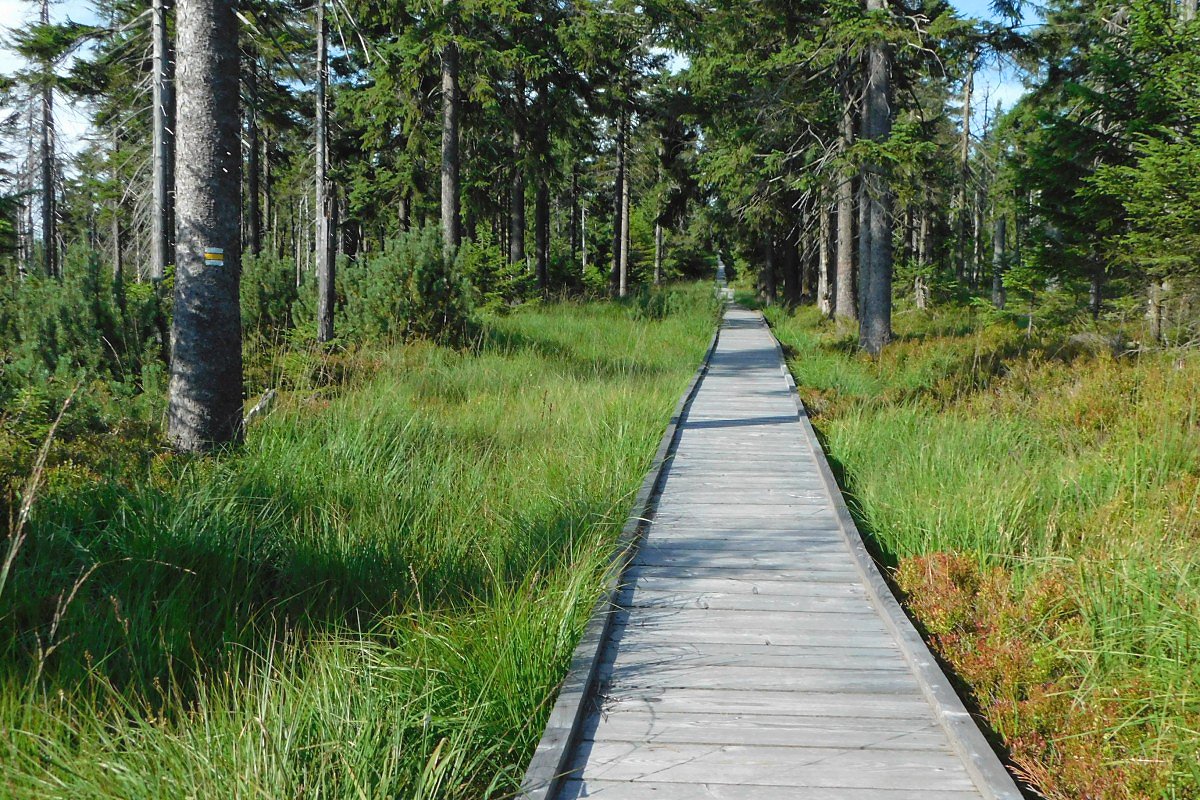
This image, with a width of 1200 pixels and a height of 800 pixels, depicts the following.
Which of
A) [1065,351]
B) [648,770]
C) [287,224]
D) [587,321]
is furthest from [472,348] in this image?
→ [287,224]

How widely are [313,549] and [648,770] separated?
2.35 meters

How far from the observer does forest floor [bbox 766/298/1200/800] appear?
3.23 m

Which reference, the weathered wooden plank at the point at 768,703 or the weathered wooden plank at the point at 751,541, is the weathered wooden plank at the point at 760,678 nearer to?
the weathered wooden plank at the point at 768,703

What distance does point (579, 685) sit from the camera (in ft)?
Answer: 11.6

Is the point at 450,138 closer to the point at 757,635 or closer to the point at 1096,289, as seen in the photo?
the point at 1096,289

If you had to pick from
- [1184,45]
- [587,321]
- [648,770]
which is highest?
[1184,45]

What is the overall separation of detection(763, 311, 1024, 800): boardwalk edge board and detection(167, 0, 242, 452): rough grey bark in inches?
185

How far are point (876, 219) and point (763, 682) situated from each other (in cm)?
1372

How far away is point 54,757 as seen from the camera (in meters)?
2.68

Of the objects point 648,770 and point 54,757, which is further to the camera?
point 648,770

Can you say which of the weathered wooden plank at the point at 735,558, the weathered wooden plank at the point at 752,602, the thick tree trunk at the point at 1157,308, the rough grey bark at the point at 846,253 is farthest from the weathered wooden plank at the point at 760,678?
the rough grey bark at the point at 846,253

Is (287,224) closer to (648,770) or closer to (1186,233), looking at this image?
(1186,233)

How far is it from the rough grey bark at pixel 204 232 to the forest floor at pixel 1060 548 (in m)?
5.06

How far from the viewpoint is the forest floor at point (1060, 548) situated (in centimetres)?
323
